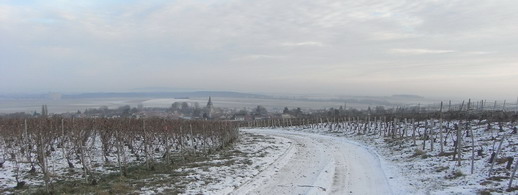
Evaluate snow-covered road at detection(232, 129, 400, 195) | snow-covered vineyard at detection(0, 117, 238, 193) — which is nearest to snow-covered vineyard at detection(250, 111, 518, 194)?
snow-covered road at detection(232, 129, 400, 195)

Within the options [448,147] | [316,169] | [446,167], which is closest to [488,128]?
[448,147]

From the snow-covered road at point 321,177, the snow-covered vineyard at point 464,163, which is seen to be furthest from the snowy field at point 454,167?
the snow-covered road at point 321,177

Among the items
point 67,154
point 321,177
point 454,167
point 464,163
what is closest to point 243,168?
point 321,177

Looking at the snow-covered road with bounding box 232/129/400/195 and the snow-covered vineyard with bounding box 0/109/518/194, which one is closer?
the snow-covered vineyard with bounding box 0/109/518/194

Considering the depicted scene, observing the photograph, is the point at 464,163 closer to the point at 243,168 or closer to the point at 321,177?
the point at 321,177

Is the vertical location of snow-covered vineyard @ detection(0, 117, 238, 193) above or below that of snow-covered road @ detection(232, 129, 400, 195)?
above

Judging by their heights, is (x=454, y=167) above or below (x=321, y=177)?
above

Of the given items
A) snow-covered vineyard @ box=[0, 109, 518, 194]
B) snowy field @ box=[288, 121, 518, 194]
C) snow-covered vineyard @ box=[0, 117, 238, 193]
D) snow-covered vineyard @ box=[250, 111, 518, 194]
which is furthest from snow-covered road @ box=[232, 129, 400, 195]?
snow-covered vineyard @ box=[0, 117, 238, 193]

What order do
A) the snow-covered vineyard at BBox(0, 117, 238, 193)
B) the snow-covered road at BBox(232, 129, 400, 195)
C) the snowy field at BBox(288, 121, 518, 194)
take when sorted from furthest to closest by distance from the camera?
the snow-covered vineyard at BBox(0, 117, 238, 193)
the snow-covered road at BBox(232, 129, 400, 195)
the snowy field at BBox(288, 121, 518, 194)

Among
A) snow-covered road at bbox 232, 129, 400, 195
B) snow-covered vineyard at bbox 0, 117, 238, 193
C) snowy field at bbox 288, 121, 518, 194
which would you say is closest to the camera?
snowy field at bbox 288, 121, 518, 194

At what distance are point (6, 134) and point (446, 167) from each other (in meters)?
18.1

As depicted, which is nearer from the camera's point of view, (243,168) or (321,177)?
(321,177)

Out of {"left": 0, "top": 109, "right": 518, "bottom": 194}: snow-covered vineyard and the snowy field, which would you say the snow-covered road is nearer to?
{"left": 0, "top": 109, "right": 518, "bottom": 194}: snow-covered vineyard

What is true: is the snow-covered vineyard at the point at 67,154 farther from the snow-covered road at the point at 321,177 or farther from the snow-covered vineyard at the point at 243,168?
the snow-covered road at the point at 321,177
